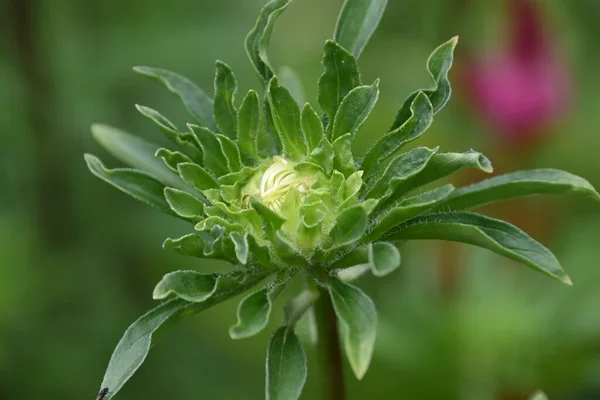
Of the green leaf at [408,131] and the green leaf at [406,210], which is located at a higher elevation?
the green leaf at [408,131]

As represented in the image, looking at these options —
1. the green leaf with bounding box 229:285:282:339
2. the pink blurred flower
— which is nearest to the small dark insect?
the green leaf with bounding box 229:285:282:339

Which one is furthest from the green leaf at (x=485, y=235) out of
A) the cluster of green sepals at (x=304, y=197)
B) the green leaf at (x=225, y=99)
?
the green leaf at (x=225, y=99)

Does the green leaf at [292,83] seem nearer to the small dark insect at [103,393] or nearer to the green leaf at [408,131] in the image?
the green leaf at [408,131]

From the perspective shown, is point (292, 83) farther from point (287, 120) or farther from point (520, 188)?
point (520, 188)

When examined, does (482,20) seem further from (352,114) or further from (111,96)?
(352,114)

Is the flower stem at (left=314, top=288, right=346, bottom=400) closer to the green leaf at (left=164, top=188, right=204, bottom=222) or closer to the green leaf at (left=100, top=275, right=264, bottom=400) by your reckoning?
the green leaf at (left=100, top=275, right=264, bottom=400)

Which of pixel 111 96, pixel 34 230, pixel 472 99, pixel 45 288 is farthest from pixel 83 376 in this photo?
pixel 472 99
